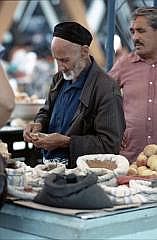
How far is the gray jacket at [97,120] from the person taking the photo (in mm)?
3461

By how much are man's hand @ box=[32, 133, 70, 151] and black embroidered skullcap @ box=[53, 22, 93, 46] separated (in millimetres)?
520

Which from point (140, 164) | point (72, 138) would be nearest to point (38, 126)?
point (72, 138)

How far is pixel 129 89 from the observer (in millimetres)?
4246

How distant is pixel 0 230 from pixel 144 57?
1.94m

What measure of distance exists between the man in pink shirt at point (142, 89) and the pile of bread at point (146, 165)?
0.66 metres

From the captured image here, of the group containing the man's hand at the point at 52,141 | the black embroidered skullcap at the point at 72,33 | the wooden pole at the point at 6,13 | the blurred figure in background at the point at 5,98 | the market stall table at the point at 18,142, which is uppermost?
the wooden pole at the point at 6,13

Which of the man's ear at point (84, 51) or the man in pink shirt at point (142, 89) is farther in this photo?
the man in pink shirt at point (142, 89)

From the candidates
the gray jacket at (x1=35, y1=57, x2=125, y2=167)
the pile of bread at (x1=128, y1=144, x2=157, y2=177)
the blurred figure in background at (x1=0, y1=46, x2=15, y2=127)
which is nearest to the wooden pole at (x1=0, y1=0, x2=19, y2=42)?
the gray jacket at (x1=35, y1=57, x2=125, y2=167)

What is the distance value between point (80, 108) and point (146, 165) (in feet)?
1.66

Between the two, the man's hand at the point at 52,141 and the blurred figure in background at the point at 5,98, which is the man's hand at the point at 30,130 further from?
the blurred figure in background at the point at 5,98

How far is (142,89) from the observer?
4.20m

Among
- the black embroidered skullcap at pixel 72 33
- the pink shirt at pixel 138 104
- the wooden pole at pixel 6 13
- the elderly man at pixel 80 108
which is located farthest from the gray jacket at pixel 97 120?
the wooden pole at pixel 6 13

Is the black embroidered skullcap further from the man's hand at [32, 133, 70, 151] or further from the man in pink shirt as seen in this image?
the man in pink shirt

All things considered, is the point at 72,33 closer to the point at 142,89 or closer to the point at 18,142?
the point at 142,89
